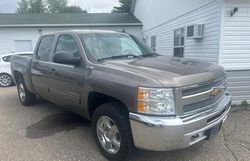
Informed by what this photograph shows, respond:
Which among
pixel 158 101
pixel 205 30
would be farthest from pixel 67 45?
pixel 205 30

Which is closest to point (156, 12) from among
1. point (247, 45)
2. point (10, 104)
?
point (247, 45)

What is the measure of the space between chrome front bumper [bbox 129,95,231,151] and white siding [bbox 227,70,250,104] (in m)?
4.18

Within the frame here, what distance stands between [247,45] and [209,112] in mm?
4634

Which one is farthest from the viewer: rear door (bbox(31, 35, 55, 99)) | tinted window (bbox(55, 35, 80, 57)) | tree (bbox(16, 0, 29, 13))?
tree (bbox(16, 0, 29, 13))

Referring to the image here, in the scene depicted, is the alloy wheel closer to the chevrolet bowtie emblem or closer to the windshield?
the windshield

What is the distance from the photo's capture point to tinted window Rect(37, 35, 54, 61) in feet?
18.0

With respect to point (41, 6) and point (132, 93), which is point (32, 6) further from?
point (132, 93)

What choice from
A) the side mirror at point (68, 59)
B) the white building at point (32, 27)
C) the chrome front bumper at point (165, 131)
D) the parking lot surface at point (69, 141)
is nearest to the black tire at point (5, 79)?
the parking lot surface at point (69, 141)

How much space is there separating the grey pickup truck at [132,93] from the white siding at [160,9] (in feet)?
16.4

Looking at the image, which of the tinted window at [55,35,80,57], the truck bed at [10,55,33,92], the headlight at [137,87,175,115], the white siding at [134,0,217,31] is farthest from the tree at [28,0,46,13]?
the headlight at [137,87,175,115]

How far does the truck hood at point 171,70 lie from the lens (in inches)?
125

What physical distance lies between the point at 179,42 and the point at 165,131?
28.2 ft

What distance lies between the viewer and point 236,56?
7234 mm

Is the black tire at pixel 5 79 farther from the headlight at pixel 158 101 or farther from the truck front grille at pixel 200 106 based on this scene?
the truck front grille at pixel 200 106
